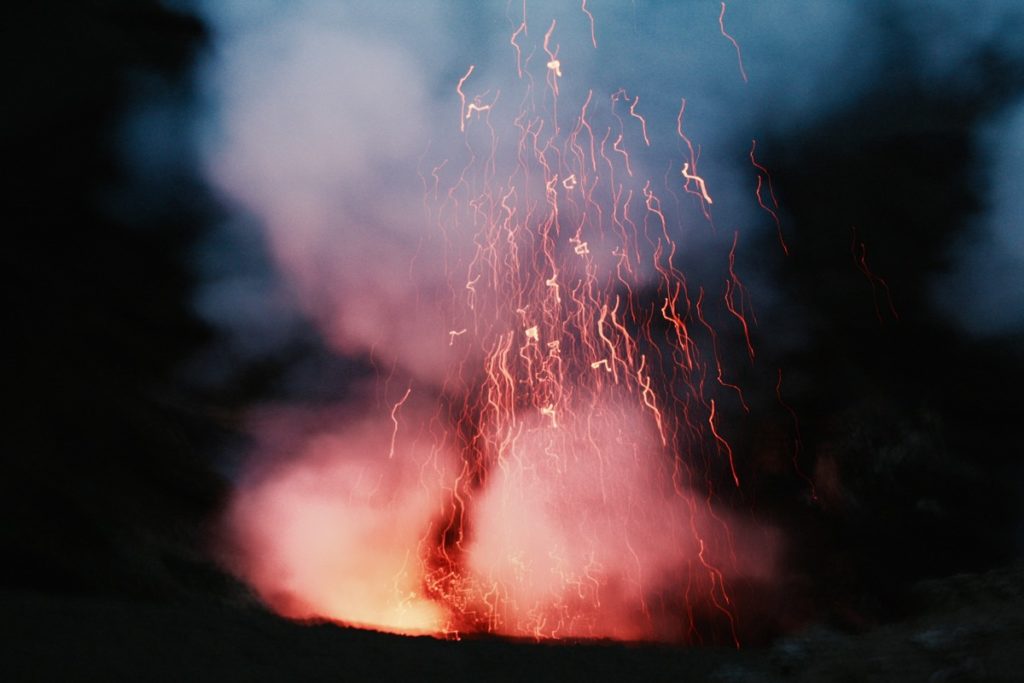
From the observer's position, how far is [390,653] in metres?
5.52

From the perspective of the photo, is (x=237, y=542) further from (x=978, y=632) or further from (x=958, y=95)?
(x=958, y=95)

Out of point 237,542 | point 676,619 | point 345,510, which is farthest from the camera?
point 676,619

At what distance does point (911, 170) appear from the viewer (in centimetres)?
1722

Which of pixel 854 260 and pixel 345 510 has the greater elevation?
pixel 854 260

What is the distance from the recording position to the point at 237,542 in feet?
33.5

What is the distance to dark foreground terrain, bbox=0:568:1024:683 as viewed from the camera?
443 cm

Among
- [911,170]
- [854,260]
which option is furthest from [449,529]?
[911,170]

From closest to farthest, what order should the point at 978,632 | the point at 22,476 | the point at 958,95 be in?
the point at 978,632, the point at 22,476, the point at 958,95

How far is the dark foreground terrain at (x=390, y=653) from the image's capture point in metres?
4.43

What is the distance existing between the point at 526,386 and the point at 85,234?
9.28 m

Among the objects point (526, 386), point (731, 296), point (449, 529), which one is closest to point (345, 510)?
point (449, 529)

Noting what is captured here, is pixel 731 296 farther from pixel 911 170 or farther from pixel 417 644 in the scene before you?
pixel 417 644

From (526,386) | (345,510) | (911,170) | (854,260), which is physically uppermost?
(911,170)

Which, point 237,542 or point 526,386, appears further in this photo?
point 526,386
